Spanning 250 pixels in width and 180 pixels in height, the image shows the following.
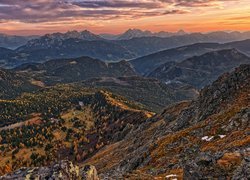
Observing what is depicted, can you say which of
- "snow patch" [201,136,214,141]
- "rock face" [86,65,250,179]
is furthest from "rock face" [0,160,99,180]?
"snow patch" [201,136,214,141]

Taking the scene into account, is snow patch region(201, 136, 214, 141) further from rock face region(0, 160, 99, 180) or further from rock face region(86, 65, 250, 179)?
rock face region(0, 160, 99, 180)

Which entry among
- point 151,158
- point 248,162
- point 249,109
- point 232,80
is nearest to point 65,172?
point 248,162

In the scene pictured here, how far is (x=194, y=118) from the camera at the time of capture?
10969cm

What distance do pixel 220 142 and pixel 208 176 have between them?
29897mm

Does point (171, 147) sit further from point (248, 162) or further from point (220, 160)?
point (248, 162)

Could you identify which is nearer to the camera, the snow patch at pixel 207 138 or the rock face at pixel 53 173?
the rock face at pixel 53 173

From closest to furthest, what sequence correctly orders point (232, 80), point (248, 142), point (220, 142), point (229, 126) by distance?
point (248, 142), point (220, 142), point (229, 126), point (232, 80)

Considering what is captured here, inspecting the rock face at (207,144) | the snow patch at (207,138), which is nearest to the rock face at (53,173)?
the rock face at (207,144)

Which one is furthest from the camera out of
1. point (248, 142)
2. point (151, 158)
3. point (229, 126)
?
point (151, 158)

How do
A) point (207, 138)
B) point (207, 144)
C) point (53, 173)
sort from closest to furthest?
point (53, 173), point (207, 144), point (207, 138)

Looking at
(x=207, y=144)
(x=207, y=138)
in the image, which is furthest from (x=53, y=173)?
(x=207, y=138)

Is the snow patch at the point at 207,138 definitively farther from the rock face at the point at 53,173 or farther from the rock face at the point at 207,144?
the rock face at the point at 53,173

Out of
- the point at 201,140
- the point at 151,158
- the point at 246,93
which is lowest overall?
the point at 151,158

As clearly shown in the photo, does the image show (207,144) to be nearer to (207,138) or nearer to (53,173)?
(207,138)
